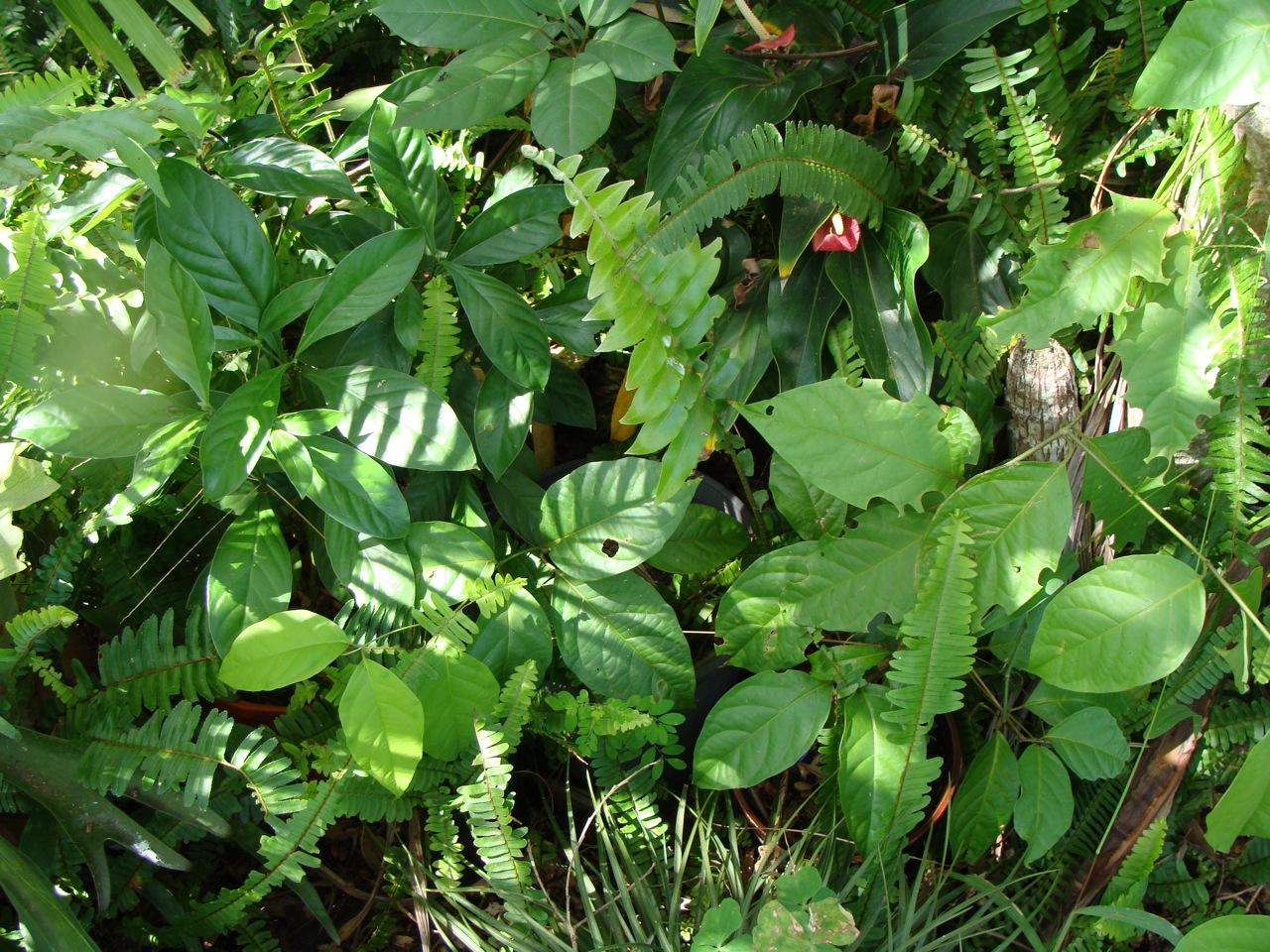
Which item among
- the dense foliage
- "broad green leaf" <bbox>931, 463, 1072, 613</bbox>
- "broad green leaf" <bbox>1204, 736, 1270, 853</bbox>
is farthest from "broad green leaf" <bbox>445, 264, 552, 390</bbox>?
"broad green leaf" <bbox>1204, 736, 1270, 853</bbox>

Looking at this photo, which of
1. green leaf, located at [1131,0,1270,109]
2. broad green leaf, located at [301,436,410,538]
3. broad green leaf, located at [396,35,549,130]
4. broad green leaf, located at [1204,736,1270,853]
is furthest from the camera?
broad green leaf, located at [396,35,549,130]

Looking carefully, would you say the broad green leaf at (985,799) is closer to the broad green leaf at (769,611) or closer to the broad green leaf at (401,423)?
the broad green leaf at (769,611)

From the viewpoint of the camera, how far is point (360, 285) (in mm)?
1178

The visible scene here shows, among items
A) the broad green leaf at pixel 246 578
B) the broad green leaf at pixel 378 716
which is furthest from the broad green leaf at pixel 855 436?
the broad green leaf at pixel 246 578

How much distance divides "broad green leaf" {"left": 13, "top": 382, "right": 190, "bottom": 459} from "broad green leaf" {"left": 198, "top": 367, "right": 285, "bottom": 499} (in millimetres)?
80

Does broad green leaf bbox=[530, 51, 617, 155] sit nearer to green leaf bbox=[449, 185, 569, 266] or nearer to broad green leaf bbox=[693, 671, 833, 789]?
green leaf bbox=[449, 185, 569, 266]

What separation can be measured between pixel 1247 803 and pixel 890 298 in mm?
747

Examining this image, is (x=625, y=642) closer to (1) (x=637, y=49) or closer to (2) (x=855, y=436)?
(2) (x=855, y=436)

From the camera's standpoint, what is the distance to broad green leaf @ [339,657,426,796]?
110cm

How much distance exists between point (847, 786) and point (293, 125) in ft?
3.85

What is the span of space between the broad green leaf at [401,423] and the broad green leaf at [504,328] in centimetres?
11

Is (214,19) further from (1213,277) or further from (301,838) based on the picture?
(1213,277)

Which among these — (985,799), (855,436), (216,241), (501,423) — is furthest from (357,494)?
(985,799)

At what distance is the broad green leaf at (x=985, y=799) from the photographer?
125cm
